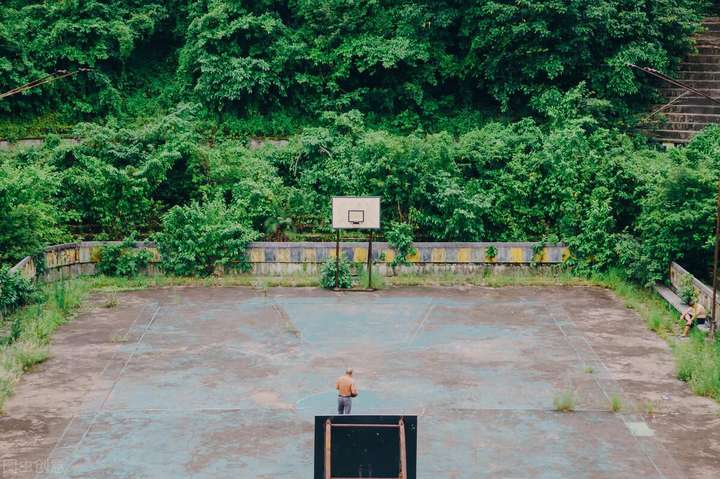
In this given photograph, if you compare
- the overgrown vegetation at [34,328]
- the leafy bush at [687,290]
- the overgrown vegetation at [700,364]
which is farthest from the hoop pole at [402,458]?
the leafy bush at [687,290]

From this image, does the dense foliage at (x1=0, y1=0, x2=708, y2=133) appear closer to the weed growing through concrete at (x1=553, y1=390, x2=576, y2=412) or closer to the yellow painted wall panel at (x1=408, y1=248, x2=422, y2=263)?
the yellow painted wall panel at (x1=408, y1=248, x2=422, y2=263)

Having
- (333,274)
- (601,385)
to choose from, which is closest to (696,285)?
(601,385)

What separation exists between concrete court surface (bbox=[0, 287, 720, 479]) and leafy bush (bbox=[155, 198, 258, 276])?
163cm

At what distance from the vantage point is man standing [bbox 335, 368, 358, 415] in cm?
1366

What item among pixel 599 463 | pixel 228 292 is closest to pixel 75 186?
pixel 228 292

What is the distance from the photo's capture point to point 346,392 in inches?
539

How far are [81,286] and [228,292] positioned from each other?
3445 mm

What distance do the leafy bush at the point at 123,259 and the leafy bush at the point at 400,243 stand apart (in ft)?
20.2

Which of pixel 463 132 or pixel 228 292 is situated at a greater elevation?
pixel 463 132

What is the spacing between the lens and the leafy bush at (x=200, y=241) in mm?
24219

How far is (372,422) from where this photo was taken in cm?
1038

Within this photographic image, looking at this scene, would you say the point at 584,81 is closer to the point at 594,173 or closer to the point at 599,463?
the point at 594,173

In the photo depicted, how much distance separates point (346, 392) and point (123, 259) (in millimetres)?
12220

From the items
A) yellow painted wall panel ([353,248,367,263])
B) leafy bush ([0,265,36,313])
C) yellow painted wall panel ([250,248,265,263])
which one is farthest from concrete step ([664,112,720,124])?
leafy bush ([0,265,36,313])
